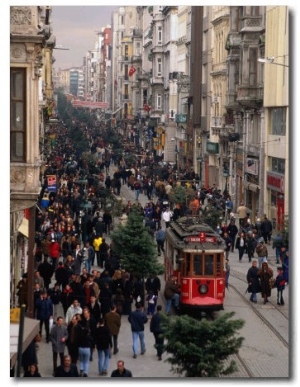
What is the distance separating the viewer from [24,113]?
78.8ft

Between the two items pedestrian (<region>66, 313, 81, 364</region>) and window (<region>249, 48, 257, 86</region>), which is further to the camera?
window (<region>249, 48, 257, 86</region>)

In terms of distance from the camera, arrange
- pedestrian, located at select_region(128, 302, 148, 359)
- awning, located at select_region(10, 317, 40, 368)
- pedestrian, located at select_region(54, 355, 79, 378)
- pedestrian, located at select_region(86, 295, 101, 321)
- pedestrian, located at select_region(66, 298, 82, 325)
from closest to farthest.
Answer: awning, located at select_region(10, 317, 40, 368)
pedestrian, located at select_region(54, 355, 79, 378)
pedestrian, located at select_region(66, 298, 82, 325)
pedestrian, located at select_region(128, 302, 148, 359)
pedestrian, located at select_region(86, 295, 101, 321)

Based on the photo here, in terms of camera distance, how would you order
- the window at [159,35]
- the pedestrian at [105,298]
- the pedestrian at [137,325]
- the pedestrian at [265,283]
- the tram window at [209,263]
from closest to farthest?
the pedestrian at [137,325]
the pedestrian at [105,298]
the tram window at [209,263]
the pedestrian at [265,283]
the window at [159,35]

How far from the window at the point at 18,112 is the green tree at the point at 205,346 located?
6.56 m

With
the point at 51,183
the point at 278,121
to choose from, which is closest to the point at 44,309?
the point at 51,183

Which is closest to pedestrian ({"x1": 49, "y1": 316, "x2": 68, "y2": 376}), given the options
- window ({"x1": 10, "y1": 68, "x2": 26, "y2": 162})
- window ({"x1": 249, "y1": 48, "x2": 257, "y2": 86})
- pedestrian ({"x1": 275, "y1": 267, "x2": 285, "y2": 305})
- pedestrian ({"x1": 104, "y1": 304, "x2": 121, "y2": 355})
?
pedestrian ({"x1": 104, "y1": 304, "x2": 121, "y2": 355})

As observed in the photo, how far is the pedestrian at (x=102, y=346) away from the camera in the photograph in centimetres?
2262

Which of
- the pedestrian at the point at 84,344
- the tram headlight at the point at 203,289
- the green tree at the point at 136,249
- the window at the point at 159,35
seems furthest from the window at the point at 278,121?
the window at the point at 159,35

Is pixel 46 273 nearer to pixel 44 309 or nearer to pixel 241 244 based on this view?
pixel 44 309

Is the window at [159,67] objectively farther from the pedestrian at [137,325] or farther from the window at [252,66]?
the pedestrian at [137,325]

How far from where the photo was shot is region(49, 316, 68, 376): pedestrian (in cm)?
2278

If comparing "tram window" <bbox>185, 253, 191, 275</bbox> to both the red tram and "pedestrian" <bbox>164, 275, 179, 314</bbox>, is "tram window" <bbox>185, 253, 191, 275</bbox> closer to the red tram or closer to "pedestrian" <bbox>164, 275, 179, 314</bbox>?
the red tram

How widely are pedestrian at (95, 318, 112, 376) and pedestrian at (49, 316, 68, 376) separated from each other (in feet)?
2.00

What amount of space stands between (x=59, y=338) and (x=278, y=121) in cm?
2943
